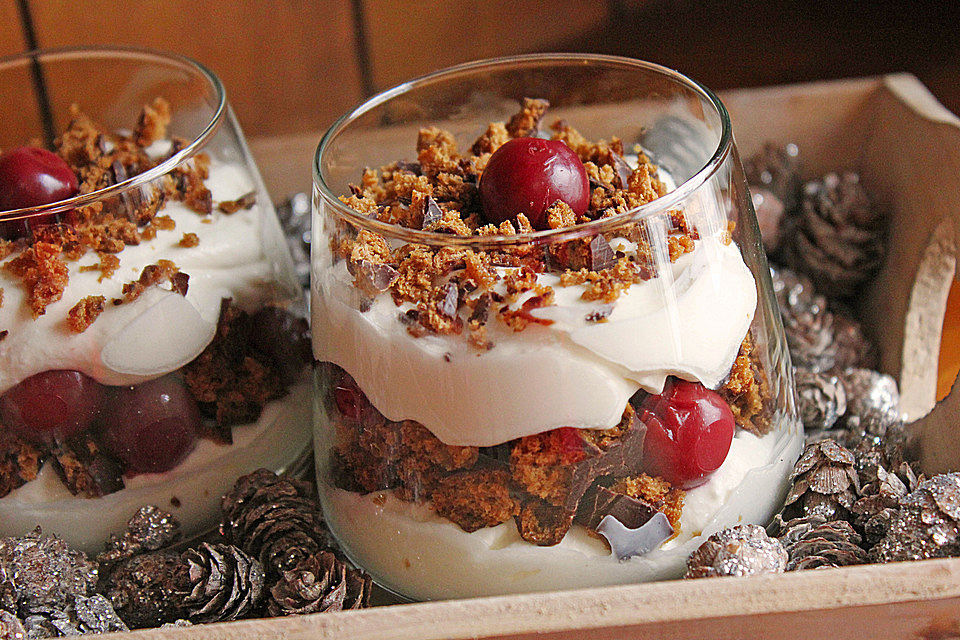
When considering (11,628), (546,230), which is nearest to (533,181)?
(546,230)

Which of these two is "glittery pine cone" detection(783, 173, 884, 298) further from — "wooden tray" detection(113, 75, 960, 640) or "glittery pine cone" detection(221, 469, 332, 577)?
"glittery pine cone" detection(221, 469, 332, 577)

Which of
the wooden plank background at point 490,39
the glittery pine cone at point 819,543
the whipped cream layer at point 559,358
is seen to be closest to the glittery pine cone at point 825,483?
the glittery pine cone at point 819,543

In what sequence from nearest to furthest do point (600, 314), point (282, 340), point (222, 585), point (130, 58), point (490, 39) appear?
1. point (600, 314)
2. point (222, 585)
3. point (282, 340)
4. point (130, 58)
5. point (490, 39)

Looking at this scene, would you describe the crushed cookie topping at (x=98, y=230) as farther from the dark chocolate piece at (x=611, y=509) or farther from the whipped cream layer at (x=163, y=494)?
the dark chocolate piece at (x=611, y=509)

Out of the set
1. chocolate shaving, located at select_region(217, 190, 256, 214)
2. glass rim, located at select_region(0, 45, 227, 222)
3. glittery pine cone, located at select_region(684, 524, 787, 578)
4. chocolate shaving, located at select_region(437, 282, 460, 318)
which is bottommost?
glittery pine cone, located at select_region(684, 524, 787, 578)

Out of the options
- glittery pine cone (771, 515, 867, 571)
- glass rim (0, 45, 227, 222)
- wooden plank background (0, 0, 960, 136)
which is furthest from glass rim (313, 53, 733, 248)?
wooden plank background (0, 0, 960, 136)

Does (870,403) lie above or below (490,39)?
above

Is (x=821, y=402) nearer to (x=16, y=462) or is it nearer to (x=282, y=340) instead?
(x=282, y=340)
